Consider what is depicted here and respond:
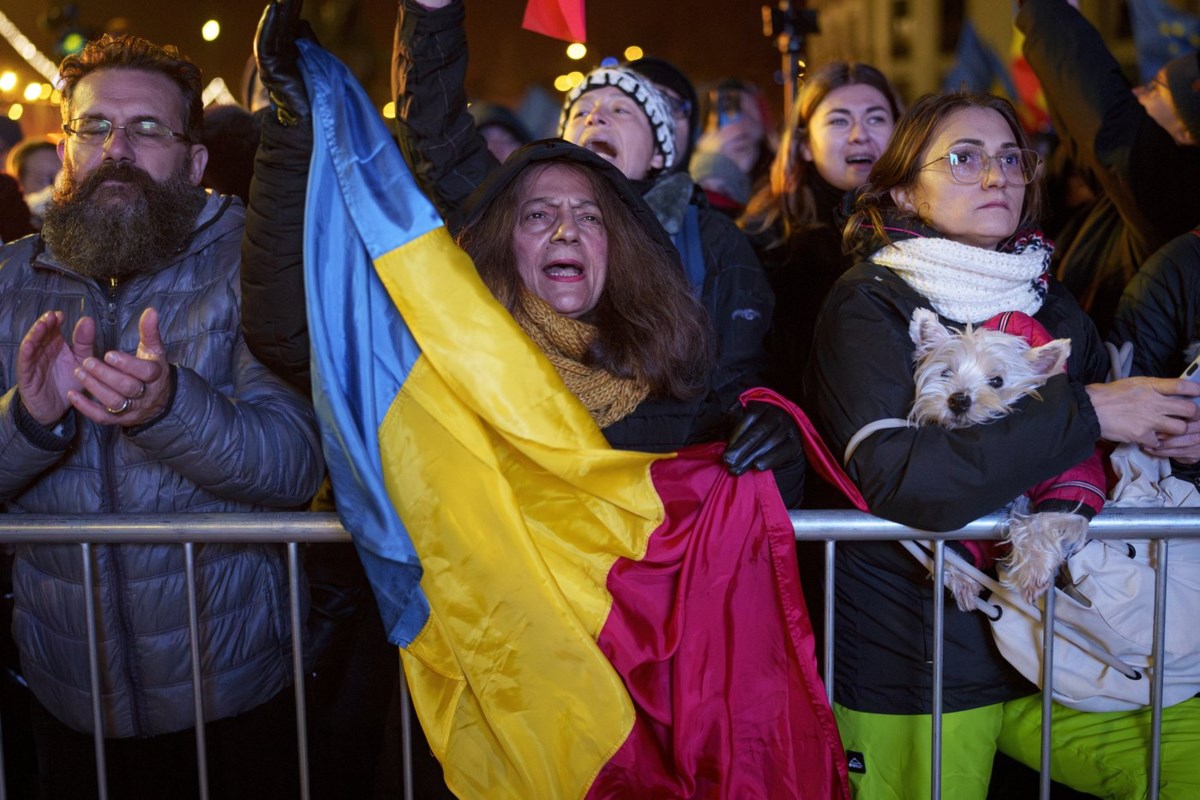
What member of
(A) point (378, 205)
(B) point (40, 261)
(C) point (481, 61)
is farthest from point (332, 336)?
(C) point (481, 61)

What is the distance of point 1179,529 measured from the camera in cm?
243

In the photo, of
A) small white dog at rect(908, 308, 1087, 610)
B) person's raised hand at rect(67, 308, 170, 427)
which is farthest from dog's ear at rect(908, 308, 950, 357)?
person's raised hand at rect(67, 308, 170, 427)

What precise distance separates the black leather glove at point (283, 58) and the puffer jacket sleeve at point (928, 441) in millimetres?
1408

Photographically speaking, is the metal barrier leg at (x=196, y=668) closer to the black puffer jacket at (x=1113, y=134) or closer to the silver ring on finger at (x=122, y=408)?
the silver ring on finger at (x=122, y=408)

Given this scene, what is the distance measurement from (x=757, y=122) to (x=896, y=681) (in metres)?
3.66

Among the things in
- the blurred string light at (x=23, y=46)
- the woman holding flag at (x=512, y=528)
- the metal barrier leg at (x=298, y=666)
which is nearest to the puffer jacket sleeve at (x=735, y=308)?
the woman holding flag at (x=512, y=528)

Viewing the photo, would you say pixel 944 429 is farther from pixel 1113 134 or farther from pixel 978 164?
pixel 1113 134

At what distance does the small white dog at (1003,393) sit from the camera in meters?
2.41

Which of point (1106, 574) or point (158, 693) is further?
point (158, 693)

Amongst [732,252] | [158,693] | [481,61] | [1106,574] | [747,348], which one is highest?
[481,61]

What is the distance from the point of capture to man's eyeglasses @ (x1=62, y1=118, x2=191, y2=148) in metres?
2.89

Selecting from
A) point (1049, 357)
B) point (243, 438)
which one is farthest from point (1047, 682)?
point (243, 438)

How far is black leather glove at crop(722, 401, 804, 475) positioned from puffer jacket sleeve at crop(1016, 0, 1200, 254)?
1.84 meters

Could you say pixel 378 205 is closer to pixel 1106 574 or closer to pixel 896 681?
pixel 896 681
